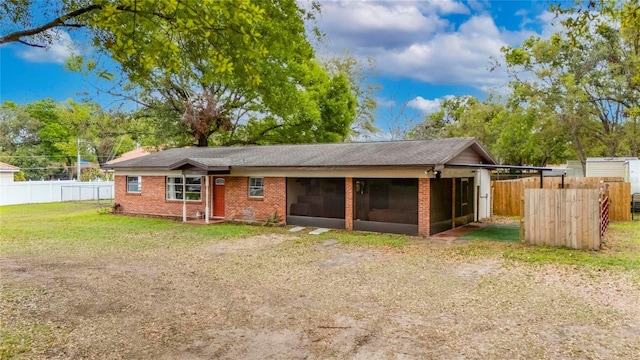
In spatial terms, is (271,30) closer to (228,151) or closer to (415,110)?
(228,151)

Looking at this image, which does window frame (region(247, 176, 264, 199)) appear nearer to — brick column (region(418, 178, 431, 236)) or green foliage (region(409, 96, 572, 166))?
brick column (region(418, 178, 431, 236))

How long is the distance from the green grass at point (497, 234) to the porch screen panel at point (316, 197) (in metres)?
4.55

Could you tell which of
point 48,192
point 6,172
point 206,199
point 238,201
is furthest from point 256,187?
point 6,172

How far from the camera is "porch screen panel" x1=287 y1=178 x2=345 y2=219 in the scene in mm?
15062

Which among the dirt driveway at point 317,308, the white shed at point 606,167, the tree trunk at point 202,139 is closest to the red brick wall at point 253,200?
the dirt driveway at point 317,308

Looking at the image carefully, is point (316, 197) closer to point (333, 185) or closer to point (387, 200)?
point (333, 185)

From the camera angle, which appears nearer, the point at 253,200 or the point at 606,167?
the point at 253,200

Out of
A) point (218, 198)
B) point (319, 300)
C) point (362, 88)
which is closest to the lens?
point (319, 300)

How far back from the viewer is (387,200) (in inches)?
553

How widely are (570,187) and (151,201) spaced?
18.3m

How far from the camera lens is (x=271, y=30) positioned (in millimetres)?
7926

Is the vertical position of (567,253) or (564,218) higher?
(564,218)

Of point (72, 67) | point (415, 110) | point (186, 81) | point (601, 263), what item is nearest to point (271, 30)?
point (72, 67)

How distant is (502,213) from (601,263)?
33.8 feet
